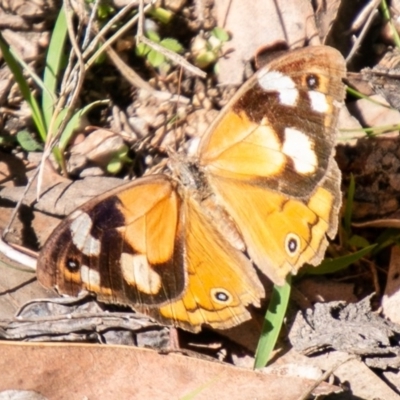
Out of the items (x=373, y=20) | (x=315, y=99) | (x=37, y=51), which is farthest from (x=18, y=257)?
(x=373, y=20)

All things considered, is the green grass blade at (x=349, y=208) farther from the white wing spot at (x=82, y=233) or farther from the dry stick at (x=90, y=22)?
the dry stick at (x=90, y=22)

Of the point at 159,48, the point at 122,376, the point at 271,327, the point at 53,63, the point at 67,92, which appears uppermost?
the point at 159,48

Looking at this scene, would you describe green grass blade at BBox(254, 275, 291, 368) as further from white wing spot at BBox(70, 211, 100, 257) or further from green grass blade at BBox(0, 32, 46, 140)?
green grass blade at BBox(0, 32, 46, 140)

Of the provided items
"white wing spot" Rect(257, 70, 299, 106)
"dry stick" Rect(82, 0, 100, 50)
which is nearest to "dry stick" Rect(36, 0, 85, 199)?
"dry stick" Rect(82, 0, 100, 50)

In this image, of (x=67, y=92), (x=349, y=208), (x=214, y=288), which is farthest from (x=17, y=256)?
(x=349, y=208)

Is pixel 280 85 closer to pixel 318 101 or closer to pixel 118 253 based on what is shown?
pixel 318 101

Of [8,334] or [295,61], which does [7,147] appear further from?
[295,61]

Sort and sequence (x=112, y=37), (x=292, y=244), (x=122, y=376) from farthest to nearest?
(x=112, y=37), (x=122, y=376), (x=292, y=244)
